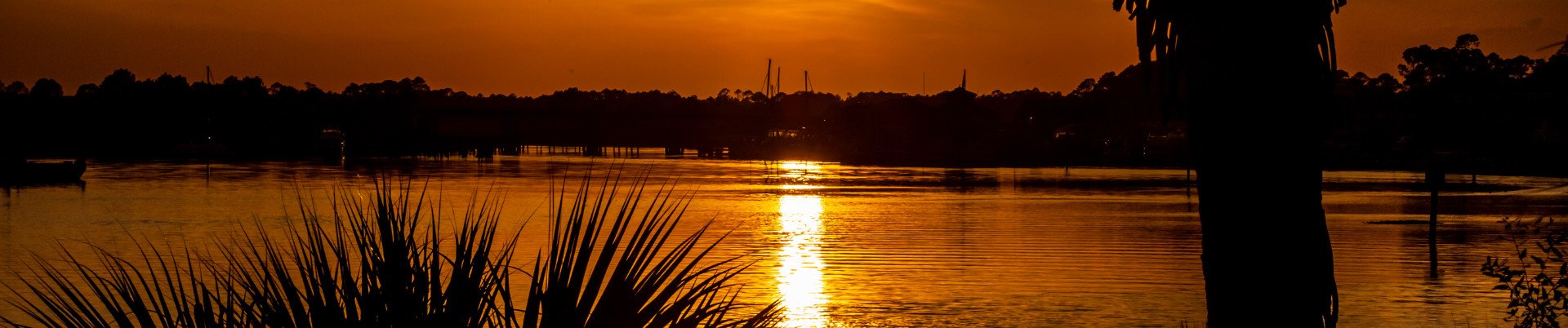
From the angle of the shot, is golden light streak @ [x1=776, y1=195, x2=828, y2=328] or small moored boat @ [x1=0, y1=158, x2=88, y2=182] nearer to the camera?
golden light streak @ [x1=776, y1=195, x2=828, y2=328]

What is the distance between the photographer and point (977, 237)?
115ft

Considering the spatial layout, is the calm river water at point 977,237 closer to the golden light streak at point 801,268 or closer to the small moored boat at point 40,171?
the golden light streak at point 801,268

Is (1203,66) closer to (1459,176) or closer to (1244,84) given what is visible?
(1244,84)

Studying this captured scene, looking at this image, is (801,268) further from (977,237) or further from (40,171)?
(40,171)

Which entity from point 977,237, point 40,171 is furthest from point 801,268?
point 40,171

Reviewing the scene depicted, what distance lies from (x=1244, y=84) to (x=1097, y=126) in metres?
183

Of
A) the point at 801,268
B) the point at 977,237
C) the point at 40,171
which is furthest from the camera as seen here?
the point at 40,171

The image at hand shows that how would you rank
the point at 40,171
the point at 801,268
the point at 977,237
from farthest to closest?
1. the point at 40,171
2. the point at 977,237
3. the point at 801,268

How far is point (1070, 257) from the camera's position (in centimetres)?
2886

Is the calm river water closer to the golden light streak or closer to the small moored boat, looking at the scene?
the golden light streak

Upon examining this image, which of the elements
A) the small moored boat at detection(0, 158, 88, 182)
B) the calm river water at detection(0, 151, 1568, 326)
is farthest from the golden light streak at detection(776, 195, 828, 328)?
the small moored boat at detection(0, 158, 88, 182)

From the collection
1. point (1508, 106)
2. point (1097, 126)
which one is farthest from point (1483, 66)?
point (1097, 126)

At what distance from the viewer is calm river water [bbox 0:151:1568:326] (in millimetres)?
20484

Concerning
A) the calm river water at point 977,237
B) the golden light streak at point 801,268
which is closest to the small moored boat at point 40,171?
the calm river water at point 977,237
